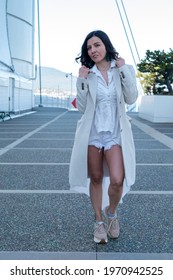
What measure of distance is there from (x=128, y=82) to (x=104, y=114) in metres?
0.31

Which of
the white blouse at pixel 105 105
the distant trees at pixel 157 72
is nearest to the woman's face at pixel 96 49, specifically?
the white blouse at pixel 105 105

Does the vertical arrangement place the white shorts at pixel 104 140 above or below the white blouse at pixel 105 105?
below

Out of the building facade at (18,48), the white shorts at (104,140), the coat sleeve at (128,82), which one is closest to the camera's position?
the coat sleeve at (128,82)

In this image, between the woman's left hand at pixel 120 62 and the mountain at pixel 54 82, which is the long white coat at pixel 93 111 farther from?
the mountain at pixel 54 82

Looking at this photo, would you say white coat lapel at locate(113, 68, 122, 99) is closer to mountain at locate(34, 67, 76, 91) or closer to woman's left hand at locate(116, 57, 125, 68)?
woman's left hand at locate(116, 57, 125, 68)

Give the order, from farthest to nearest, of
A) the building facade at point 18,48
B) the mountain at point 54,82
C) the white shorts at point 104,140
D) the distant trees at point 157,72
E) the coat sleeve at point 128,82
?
the mountain at point 54,82, the building facade at point 18,48, the distant trees at point 157,72, the white shorts at point 104,140, the coat sleeve at point 128,82

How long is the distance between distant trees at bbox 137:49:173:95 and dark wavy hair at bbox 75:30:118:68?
54.4 feet

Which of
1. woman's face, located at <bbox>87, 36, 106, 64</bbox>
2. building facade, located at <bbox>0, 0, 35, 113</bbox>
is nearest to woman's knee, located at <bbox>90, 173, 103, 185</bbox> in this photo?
woman's face, located at <bbox>87, 36, 106, 64</bbox>

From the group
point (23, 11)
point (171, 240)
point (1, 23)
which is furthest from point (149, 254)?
point (23, 11)

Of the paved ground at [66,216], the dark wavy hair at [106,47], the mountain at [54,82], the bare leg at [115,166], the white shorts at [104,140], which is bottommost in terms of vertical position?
the paved ground at [66,216]

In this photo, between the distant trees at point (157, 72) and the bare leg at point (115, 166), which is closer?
the bare leg at point (115, 166)

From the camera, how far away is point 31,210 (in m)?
4.19

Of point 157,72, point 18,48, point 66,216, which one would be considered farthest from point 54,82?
point 66,216

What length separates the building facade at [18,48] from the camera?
2553 cm
